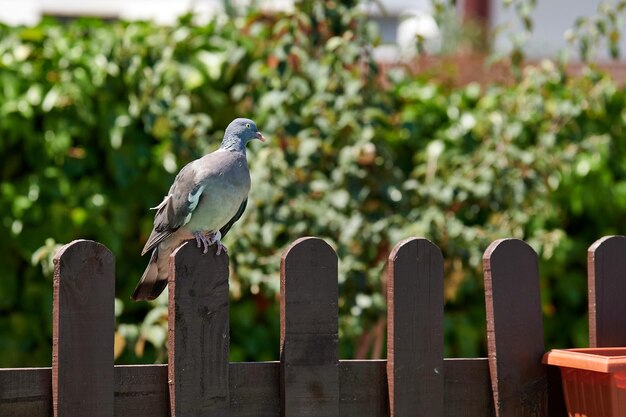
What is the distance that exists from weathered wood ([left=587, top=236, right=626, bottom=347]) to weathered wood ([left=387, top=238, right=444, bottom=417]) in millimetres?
485

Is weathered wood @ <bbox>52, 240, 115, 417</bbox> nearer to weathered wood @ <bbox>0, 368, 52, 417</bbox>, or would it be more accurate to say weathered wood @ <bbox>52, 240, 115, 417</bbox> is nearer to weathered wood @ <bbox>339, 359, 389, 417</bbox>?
weathered wood @ <bbox>0, 368, 52, 417</bbox>

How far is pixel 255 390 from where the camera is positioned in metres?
2.35

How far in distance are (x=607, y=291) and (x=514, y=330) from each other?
33cm

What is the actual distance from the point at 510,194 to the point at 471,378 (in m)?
2.32

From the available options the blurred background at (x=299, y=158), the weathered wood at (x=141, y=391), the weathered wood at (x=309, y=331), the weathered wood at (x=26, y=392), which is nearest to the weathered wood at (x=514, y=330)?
the weathered wood at (x=309, y=331)

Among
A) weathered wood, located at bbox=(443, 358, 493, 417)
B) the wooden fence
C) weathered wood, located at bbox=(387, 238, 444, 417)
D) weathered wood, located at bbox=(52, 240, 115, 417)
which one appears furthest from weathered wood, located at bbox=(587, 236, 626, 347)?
weathered wood, located at bbox=(52, 240, 115, 417)

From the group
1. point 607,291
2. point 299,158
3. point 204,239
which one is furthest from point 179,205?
point 299,158

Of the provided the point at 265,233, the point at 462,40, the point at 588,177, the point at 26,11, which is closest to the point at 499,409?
the point at 265,233

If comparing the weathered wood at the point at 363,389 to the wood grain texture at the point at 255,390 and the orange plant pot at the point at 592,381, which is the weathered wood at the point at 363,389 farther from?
the orange plant pot at the point at 592,381

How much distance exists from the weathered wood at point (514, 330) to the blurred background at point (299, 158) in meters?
1.81

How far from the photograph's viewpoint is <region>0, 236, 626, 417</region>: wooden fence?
85.9 inches

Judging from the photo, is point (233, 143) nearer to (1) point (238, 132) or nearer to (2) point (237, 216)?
(1) point (238, 132)

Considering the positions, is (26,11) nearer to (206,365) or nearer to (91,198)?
(91,198)

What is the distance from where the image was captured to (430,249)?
2.52 metres
